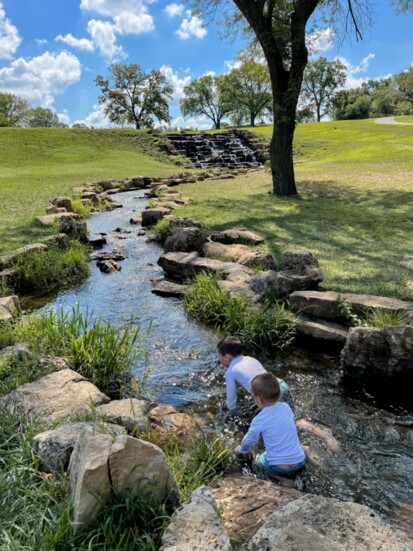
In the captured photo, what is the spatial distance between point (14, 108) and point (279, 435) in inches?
4001

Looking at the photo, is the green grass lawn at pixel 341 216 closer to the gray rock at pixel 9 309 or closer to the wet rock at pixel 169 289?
the wet rock at pixel 169 289

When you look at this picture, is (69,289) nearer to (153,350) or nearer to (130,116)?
(153,350)

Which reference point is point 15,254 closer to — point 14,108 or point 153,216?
point 153,216

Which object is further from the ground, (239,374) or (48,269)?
(48,269)

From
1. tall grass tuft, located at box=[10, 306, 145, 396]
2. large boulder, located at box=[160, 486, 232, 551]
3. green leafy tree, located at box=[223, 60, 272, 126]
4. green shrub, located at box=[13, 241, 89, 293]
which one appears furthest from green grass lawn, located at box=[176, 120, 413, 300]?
green leafy tree, located at box=[223, 60, 272, 126]

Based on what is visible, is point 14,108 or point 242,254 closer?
point 242,254

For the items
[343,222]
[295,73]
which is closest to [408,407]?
[343,222]

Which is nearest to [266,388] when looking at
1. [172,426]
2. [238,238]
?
[172,426]

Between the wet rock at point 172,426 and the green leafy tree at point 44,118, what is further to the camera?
the green leafy tree at point 44,118

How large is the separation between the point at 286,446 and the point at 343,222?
8.15 meters

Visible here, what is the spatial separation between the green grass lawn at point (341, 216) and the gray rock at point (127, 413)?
3.87 meters

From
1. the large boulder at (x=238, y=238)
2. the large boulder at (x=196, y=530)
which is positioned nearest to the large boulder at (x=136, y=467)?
the large boulder at (x=196, y=530)

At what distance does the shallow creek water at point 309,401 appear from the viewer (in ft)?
10.9

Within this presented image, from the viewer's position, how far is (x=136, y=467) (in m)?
2.38
